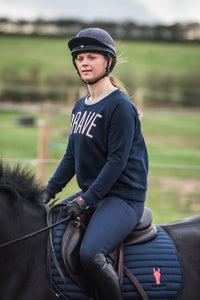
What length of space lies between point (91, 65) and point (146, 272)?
1424 millimetres

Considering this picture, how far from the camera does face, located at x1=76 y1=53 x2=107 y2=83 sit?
2602mm

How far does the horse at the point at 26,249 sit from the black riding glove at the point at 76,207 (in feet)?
0.70

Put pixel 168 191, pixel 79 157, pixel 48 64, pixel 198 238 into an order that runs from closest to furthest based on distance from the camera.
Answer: pixel 79 157 → pixel 198 238 → pixel 168 191 → pixel 48 64

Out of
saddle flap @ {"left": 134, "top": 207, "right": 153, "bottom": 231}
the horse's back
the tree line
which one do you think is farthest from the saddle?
the tree line

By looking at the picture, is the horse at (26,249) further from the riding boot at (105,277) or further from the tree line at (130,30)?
the tree line at (130,30)

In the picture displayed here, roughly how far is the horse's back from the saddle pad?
0.20ft

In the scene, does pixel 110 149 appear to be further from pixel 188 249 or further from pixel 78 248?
pixel 188 249

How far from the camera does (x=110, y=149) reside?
2.53 metres

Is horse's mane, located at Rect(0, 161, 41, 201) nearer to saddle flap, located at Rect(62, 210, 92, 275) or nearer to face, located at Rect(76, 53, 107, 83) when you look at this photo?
saddle flap, located at Rect(62, 210, 92, 275)

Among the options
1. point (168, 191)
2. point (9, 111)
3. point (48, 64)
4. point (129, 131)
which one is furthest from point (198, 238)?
point (48, 64)

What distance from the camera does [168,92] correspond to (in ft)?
95.3

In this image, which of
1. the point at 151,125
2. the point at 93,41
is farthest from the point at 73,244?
the point at 151,125

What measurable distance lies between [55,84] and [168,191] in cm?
2128

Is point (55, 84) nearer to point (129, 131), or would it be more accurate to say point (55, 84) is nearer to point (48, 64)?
point (48, 64)
